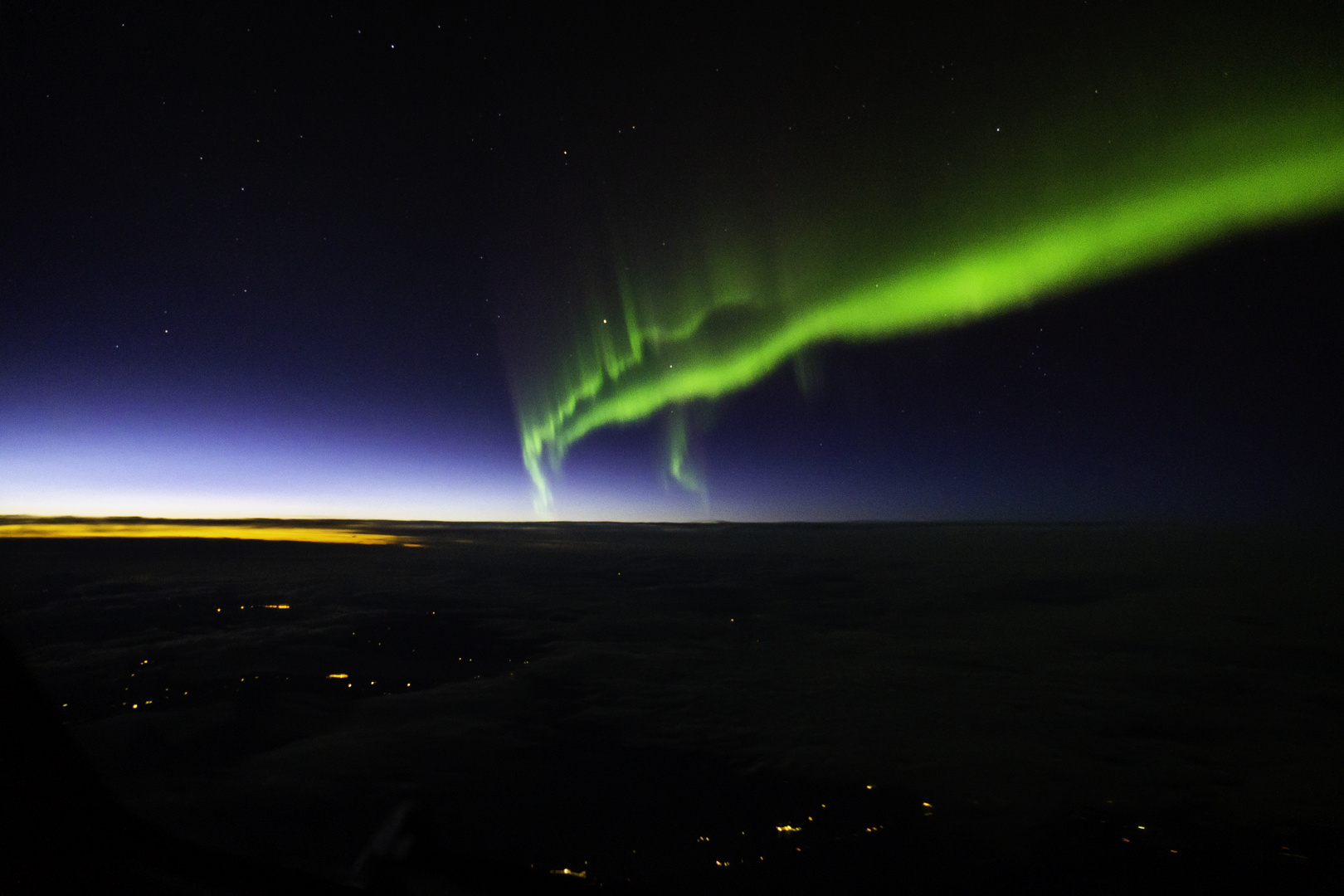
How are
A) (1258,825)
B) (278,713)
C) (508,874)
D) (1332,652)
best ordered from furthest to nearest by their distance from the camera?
(1332,652), (278,713), (1258,825), (508,874)

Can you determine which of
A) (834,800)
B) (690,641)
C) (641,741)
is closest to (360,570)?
(690,641)

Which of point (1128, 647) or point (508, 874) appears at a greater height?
point (508, 874)

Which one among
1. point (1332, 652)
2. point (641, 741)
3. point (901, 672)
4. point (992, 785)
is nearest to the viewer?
point (992, 785)

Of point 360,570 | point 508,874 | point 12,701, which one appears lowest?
point 360,570

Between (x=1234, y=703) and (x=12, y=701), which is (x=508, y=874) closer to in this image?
(x=12, y=701)

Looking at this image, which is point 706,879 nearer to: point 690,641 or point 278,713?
point 278,713

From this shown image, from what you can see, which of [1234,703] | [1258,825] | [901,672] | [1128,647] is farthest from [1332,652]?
[1258,825]

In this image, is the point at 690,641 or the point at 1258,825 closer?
the point at 1258,825
